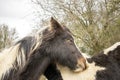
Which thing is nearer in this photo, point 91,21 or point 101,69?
point 101,69

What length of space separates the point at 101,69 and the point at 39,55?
824mm

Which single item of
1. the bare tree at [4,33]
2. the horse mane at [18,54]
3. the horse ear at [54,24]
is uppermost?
the horse ear at [54,24]

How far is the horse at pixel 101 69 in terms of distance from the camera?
14.1 feet

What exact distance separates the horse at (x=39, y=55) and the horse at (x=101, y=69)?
0.08 m

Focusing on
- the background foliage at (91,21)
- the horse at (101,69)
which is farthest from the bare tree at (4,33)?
the horse at (101,69)

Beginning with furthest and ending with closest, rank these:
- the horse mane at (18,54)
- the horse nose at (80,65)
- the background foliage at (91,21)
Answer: the background foliage at (91,21)
the horse nose at (80,65)
the horse mane at (18,54)

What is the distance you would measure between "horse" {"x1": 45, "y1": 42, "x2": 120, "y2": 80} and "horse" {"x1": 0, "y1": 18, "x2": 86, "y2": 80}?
0.08m

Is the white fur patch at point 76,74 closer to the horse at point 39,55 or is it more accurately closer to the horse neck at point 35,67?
the horse at point 39,55

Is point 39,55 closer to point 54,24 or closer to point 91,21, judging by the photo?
point 54,24

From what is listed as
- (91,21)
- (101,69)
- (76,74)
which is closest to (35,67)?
(76,74)

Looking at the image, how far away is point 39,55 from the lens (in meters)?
4.23

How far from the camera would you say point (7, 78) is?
406 centimetres

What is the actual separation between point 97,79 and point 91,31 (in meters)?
14.7

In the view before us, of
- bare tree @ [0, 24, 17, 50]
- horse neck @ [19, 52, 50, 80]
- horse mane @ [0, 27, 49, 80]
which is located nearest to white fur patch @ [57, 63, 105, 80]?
horse neck @ [19, 52, 50, 80]
